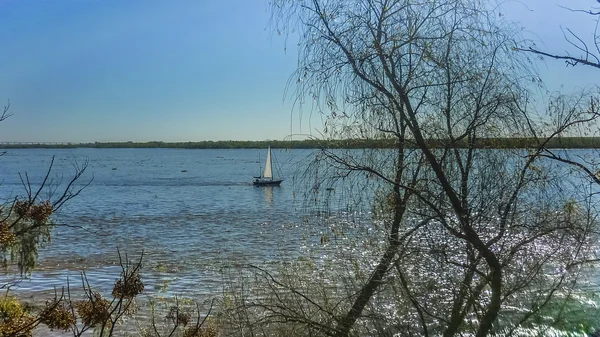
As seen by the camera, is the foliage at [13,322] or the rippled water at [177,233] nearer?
the foliage at [13,322]

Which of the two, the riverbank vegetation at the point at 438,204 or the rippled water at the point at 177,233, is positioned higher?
the riverbank vegetation at the point at 438,204

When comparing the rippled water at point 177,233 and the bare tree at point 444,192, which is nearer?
the bare tree at point 444,192

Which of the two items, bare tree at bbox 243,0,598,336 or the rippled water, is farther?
the rippled water

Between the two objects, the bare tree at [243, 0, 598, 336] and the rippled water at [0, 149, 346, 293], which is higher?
the bare tree at [243, 0, 598, 336]

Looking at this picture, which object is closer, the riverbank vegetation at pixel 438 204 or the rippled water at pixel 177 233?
the riverbank vegetation at pixel 438 204

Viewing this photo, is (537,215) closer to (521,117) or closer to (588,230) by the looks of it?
(588,230)

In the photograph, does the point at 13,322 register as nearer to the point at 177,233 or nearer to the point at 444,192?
the point at 444,192

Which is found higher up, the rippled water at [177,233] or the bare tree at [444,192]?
the bare tree at [444,192]

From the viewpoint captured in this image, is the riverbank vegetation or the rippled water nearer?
the riverbank vegetation

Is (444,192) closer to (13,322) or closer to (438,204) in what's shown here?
(438,204)

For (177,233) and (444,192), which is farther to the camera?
(177,233)

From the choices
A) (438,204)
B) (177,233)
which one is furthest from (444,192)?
(177,233)

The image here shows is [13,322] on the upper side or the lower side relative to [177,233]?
upper

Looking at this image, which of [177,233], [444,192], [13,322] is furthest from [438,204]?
[177,233]
